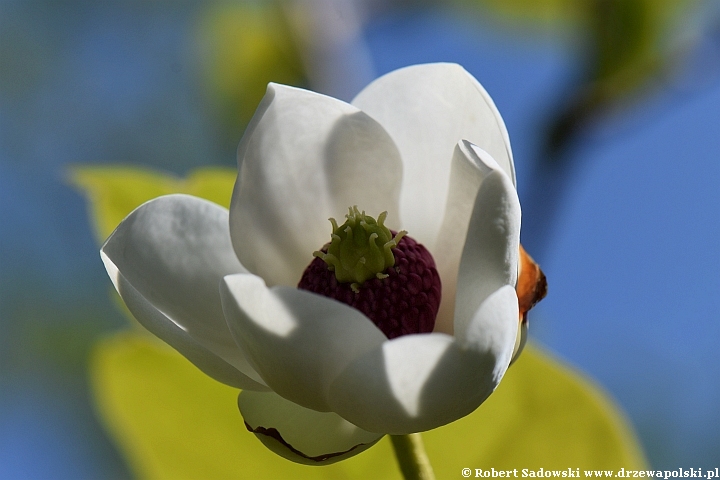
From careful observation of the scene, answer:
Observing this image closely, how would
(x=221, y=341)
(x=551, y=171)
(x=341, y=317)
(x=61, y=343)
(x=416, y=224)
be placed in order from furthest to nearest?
(x=61, y=343)
(x=551, y=171)
(x=416, y=224)
(x=221, y=341)
(x=341, y=317)

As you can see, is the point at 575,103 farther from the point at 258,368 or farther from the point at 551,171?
the point at 258,368

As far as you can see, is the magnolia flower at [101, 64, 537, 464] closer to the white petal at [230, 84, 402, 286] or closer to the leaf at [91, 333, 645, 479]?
the white petal at [230, 84, 402, 286]

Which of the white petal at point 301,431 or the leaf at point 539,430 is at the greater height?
the white petal at point 301,431

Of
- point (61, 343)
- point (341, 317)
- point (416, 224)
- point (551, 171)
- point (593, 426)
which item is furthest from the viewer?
point (61, 343)

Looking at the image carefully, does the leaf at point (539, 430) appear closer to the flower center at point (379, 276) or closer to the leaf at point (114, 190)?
the flower center at point (379, 276)

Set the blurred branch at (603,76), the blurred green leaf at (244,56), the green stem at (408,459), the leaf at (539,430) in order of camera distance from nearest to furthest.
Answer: the green stem at (408,459) < the leaf at (539,430) < the blurred branch at (603,76) < the blurred green leaf at (244,56)

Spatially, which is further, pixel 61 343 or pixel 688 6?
pixel 61 343

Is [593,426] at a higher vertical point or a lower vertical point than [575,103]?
lower

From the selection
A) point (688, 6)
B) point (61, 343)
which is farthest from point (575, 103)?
point (61, 343)

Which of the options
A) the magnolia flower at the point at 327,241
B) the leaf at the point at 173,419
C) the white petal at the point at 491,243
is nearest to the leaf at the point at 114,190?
the leaf at the point at 173,419

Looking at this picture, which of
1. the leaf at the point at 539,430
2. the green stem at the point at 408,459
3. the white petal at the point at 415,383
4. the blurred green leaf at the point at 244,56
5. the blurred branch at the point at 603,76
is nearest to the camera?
the white petal at the point at 415,383
